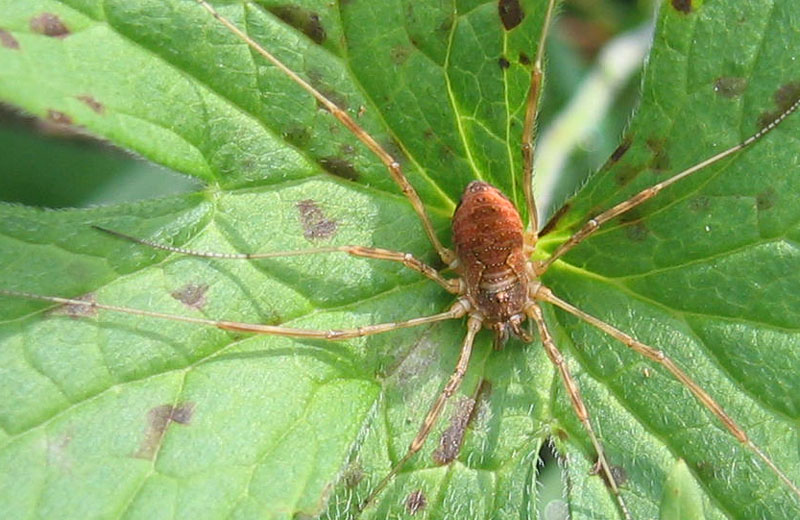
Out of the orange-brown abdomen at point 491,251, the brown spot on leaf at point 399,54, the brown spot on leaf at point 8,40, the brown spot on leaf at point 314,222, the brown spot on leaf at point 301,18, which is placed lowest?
the brown spot on leaf at point 8,40

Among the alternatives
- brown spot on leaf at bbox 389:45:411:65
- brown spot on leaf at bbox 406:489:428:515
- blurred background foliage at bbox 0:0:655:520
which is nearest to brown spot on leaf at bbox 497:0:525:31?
brown spot on leaf at bbox 389:45:411:65

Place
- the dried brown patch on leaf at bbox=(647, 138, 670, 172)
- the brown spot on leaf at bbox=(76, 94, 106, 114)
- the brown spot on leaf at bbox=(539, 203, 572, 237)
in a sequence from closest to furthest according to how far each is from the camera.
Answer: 1. the brown spot on leaf at bbox=(76, 94, 106, 114)
2. the dried brown patch on leaf at bbox=(647, 138, 670, 172)
3. the brown spot on leaf at bbox=(539, 203, 572, 237)

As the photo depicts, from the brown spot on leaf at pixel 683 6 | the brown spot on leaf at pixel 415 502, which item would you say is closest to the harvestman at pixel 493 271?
the brown spot on leaf at pixel 415 502

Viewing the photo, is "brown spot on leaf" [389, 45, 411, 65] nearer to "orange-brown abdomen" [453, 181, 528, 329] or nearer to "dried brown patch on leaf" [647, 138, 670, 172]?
"orange-brown abdomen" [453, 181, 528, 329]

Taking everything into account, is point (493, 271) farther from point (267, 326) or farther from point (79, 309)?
point (79, 309)

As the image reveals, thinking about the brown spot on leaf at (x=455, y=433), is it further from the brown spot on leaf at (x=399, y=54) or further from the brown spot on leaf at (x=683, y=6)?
the brown spot on leaf at (x=683, y=6)

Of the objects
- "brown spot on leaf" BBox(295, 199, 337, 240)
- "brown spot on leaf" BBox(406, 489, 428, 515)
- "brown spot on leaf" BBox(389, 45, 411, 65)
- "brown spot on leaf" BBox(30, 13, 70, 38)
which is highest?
"brown spot on leaf" BBox(389, 45, 411, 65)
